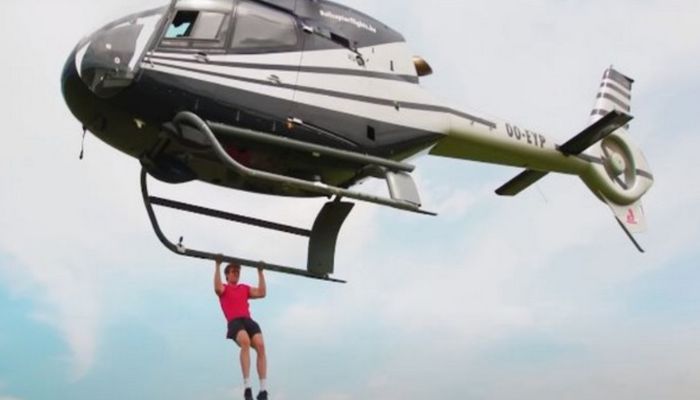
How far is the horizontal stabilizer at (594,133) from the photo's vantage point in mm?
12328

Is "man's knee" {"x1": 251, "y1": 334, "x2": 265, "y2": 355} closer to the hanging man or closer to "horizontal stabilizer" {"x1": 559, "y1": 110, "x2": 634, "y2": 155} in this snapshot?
the hanging man

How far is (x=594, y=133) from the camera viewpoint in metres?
12.8

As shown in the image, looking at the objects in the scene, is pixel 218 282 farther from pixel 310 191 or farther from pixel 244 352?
pixel 310 191

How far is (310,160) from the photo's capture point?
9875 millimetres

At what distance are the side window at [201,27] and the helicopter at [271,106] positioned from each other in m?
0.01

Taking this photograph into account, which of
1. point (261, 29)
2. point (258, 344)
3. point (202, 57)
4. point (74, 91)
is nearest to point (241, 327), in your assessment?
point (258, 344)

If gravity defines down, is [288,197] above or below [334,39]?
below

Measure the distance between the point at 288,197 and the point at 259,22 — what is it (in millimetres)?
2354

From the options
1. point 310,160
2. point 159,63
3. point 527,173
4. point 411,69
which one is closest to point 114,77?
point 159,63

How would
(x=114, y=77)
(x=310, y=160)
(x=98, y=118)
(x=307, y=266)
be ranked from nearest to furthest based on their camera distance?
(x=114, y=77) < (x=98, y=118) < (x=310, y=160) < (x=307, y=266)

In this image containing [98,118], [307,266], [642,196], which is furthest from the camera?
[642,196]

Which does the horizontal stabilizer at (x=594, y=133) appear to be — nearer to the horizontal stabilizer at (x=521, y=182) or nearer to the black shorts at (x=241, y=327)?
the horizontal stabilizer at (x=521, y=182)

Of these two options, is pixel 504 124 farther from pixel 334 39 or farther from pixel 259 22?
pixel 259 22

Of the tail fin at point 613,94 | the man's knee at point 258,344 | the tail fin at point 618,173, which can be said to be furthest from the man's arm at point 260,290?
the tail fin at point 613,94
